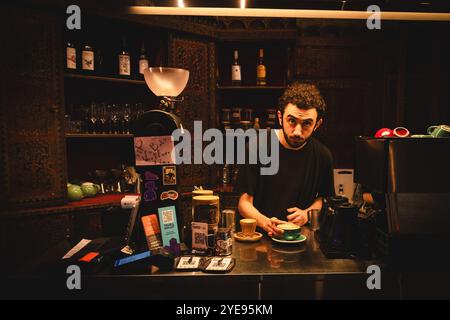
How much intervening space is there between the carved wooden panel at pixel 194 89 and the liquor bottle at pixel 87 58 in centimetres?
66

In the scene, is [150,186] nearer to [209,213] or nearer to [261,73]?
[209,213]

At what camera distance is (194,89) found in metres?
3.13

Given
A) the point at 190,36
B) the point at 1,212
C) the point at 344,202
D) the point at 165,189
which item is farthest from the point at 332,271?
the point at 190,36

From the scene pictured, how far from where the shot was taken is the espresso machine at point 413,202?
1255mm

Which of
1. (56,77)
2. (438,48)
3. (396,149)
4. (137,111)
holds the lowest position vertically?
(396,149)

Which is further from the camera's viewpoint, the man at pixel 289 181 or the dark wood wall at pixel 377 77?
the dark wood wall at pixel 377 77

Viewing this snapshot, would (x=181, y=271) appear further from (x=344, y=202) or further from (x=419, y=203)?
(x=419, y=203)

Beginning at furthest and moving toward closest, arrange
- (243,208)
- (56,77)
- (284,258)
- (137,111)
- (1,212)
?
1. (137,111)
2. (56,77)
3. (1,212)
4. (243,208)
5. (284,258)

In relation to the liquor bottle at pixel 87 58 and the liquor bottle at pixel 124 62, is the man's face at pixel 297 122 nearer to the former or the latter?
the liquor bottle at pixel 124 62

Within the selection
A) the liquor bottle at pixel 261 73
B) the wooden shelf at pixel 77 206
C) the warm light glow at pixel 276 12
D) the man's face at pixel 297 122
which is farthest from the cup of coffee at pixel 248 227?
the liquor bottle at pixel 261 73

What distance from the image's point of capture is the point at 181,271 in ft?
3.99

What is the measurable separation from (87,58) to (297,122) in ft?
6.24

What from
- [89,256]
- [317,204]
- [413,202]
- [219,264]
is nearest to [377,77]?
[317,204]

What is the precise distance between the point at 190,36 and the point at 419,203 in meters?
2.46
